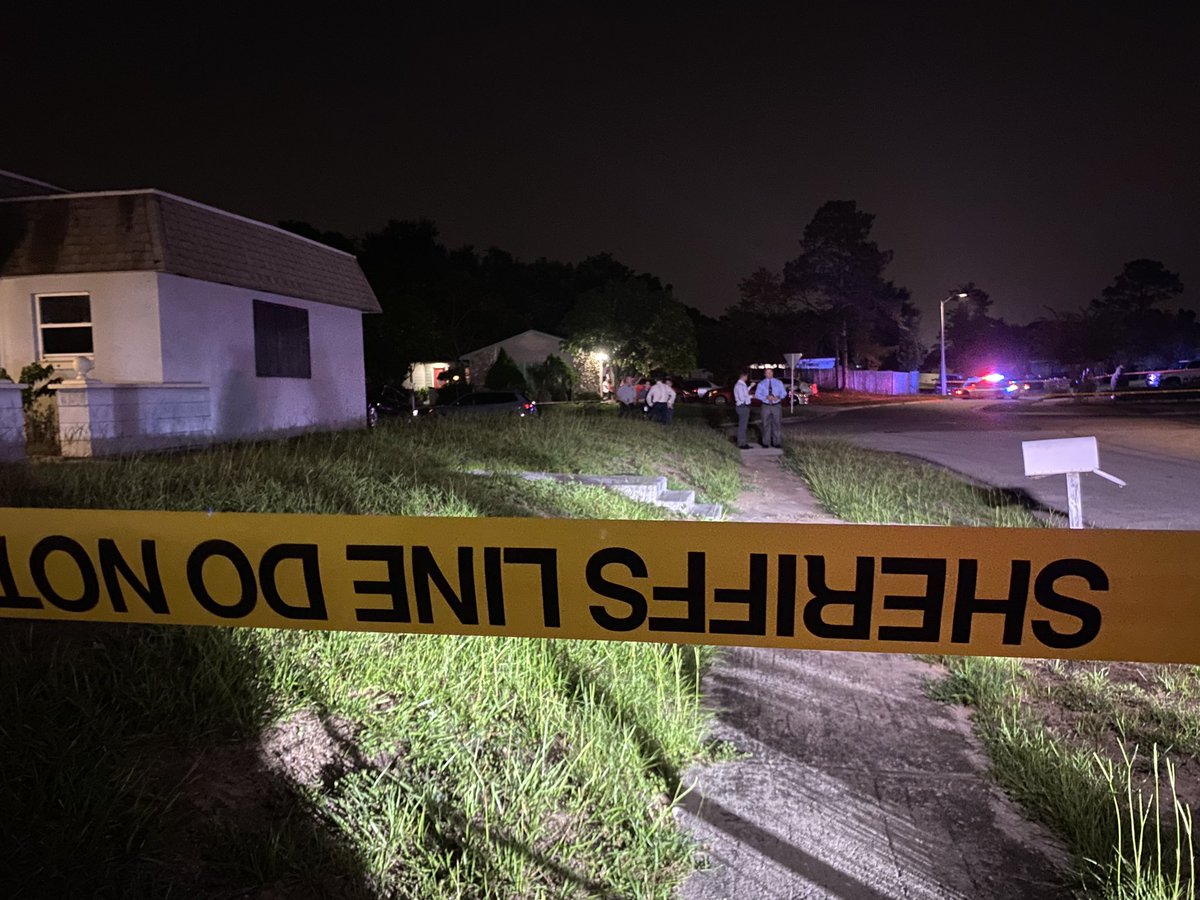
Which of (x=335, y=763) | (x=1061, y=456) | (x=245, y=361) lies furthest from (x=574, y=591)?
(x=245, y=361)

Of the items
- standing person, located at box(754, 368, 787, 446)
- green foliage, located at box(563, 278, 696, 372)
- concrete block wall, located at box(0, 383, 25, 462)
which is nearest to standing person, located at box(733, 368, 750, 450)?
standing person, located at box(754, 368, 787, 446)

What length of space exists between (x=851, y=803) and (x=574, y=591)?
2287 mm

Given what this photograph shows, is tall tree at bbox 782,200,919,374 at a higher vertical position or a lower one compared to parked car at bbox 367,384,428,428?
higher

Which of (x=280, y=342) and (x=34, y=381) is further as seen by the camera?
(x=280, y=342)

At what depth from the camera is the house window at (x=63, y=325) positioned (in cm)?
1418

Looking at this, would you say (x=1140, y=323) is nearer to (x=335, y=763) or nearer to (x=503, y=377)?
(x=503, y=377)

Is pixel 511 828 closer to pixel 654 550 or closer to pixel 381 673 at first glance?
pixel 381 673

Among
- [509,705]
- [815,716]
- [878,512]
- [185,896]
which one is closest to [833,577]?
[185,896]

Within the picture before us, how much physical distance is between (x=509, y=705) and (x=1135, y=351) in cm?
9045

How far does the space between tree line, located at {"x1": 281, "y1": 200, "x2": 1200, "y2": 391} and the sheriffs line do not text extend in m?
39.2

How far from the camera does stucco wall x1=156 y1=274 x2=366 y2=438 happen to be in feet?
47.0

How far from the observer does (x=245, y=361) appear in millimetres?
15984

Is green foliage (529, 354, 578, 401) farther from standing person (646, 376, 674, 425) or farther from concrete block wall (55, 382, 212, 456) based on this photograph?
concrete block wall (55, 382, 212, 456)

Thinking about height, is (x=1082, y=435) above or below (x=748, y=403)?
below
